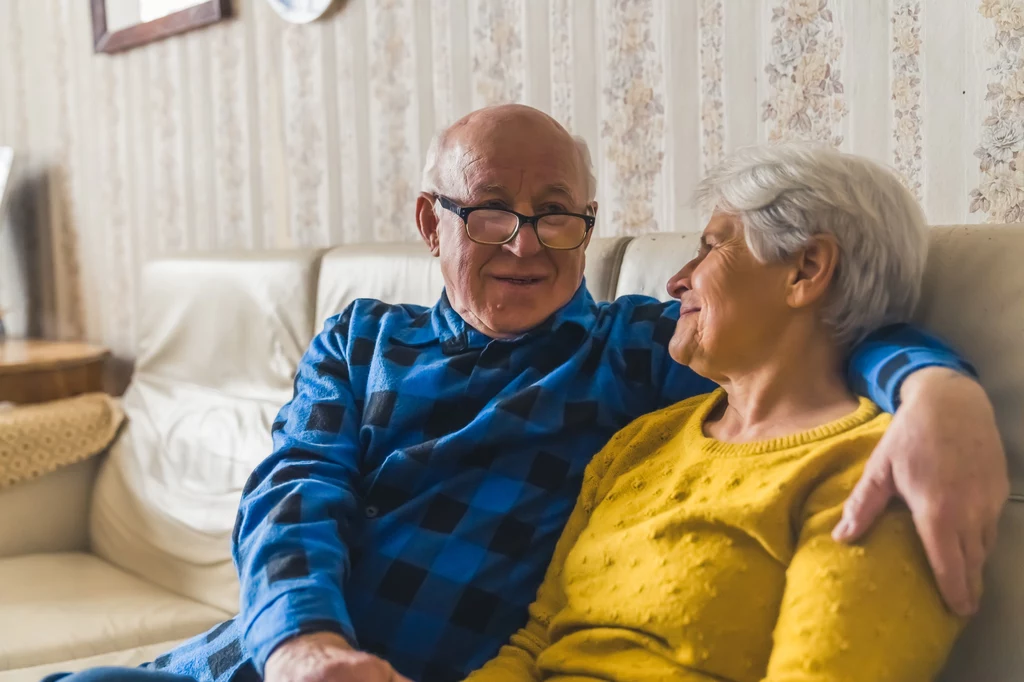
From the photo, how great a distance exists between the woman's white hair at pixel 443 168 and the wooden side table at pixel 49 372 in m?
1.67

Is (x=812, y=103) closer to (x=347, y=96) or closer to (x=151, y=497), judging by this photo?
(x=347, y=96)

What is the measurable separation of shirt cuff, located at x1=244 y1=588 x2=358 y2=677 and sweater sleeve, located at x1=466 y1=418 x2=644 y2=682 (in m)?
0.18

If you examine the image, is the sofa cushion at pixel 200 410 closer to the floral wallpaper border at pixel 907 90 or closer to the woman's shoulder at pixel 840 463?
the floral wallpaper border at pixel 907 90

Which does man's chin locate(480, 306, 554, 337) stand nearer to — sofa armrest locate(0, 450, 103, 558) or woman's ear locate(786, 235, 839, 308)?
woman's ear locate(786, 235, 839, 308)

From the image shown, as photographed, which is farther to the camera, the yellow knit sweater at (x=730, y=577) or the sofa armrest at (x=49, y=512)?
the sofa armrest at (x=49, y=512)

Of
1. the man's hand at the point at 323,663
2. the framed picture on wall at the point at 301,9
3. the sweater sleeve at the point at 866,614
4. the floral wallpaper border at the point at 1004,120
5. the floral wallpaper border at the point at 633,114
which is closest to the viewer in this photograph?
the sweater sleeve at the point at 866,614

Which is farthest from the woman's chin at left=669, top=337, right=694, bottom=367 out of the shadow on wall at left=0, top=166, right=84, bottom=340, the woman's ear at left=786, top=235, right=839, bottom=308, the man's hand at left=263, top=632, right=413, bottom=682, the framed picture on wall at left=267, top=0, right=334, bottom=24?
the shadow on wall at left=0, top=166, right=84, bottom=340

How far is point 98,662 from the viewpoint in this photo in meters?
1.69

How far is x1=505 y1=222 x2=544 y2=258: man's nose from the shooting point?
1.28 metres

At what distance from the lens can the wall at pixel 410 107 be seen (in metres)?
1.37

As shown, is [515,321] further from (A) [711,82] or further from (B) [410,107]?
(B) [410,107]

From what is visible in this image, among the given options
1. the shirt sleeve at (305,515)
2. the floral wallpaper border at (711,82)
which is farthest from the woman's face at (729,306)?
the floral wallpaper border at (711,82)

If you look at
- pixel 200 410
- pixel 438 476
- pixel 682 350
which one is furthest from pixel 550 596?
pixel 200 410

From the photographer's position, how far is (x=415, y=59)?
85.7 inches
